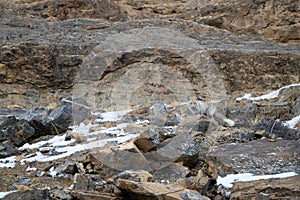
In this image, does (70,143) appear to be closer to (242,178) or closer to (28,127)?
(28,127)

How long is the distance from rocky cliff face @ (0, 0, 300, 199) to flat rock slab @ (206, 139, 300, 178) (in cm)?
1

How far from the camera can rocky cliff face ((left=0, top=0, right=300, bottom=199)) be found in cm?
485

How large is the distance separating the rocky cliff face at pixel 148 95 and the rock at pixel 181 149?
19 millimetres

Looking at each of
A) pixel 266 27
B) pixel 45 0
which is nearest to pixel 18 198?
pixel 266 27

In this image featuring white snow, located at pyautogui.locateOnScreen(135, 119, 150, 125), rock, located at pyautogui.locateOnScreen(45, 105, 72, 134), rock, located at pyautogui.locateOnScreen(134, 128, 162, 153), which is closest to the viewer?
rock, located at pyautogui.locateOnScreen(134, 128, 162, 153)

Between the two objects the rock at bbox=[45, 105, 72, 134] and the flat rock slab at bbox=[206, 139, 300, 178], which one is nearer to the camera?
the flat rock slab at bbox=[206, 139, 300, 178]

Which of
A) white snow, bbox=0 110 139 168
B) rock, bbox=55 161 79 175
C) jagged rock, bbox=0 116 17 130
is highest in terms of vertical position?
rock, bbox=55 161 79 175

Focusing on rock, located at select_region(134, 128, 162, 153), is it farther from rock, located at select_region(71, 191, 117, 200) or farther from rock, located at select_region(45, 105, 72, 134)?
rock, located at select_region(45, 105, 72, 134)

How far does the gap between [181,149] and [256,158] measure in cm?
109

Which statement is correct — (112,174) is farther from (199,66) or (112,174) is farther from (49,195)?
(199,66)

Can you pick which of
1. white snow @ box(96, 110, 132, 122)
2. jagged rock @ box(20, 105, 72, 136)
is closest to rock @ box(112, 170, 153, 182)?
jagged rock @ box(20, 105, 72, 136)

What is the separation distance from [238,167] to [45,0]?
1810 cm

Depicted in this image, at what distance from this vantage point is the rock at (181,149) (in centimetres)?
540

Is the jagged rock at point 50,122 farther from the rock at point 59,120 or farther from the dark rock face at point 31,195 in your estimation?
the dark rock face at point 31,195
